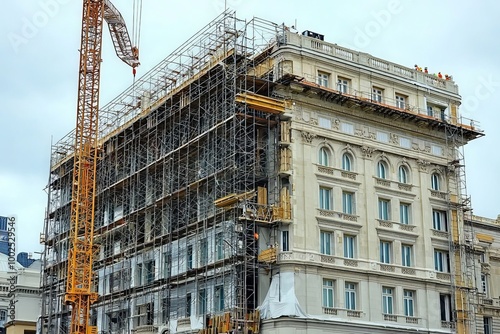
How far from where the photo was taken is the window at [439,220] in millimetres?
72262

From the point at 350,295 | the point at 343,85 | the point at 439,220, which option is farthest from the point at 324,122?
the point at 439,220

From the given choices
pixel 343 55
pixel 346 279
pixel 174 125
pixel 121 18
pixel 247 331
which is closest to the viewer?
pixel 247 331

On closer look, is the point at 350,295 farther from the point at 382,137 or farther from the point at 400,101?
the point at 400,101

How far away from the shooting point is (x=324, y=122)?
6688 centimetres

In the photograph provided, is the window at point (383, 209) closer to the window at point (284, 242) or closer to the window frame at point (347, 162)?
the window frame at point (347, 162)

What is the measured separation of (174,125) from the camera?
74188 millimetres

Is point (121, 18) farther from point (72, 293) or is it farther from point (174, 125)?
point (72, 293)

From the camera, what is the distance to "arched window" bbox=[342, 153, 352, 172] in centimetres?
6754

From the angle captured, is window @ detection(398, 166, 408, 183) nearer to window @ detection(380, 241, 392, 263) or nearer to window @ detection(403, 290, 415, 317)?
window @ detection(380, 241, 392, 263)

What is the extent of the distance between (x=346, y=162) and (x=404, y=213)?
700 cm

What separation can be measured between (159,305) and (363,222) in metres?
18.6

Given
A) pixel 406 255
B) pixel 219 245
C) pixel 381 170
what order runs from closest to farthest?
pixel 219 245 < pixel 406 255 < pixel 381 170

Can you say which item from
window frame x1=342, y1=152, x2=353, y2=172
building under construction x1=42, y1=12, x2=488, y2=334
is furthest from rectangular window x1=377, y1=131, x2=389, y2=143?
window frame x1=342, y1=152, x2=353, y2=172

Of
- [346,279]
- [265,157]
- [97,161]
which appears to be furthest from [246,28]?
[97,161]
